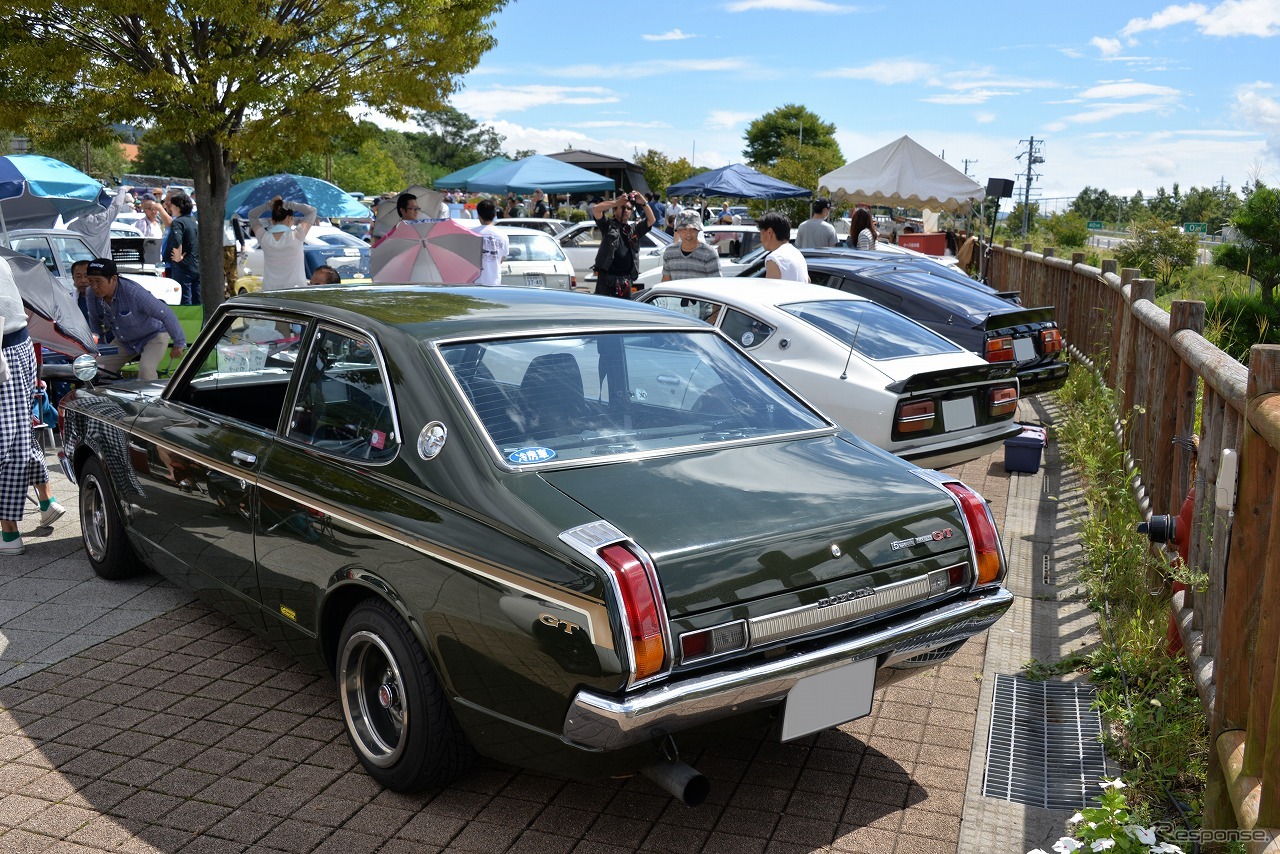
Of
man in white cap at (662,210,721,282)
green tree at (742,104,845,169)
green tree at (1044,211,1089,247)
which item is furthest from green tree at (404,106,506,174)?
man in white cap at (662,210,721,282)

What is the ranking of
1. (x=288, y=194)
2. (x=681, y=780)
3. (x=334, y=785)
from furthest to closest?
(x=288, y=194), (x=334, y=785), (x=681, y=780)

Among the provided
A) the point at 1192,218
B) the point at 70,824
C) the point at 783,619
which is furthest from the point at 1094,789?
the point at 1192,218

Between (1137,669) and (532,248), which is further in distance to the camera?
(532,248)

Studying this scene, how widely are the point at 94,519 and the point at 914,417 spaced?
4.69 m

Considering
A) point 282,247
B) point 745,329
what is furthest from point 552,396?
point 282,247

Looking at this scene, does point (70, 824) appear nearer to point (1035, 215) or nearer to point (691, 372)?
point (691, 372)

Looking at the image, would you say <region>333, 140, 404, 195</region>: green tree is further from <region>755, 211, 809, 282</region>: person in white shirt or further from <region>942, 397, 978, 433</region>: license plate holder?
<region>942, 397, 978, 433</region>: license plate holder

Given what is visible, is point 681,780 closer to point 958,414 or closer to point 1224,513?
point 1224,513

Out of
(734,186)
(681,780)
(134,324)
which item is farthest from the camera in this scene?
(734,186)

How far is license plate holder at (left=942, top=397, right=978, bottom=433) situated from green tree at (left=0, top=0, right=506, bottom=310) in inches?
314

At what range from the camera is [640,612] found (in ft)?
9.77

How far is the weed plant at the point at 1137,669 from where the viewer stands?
12.3 ft

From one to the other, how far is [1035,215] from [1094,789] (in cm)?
6366

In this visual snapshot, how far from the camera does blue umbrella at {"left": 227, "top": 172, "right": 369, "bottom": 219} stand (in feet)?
65.7
